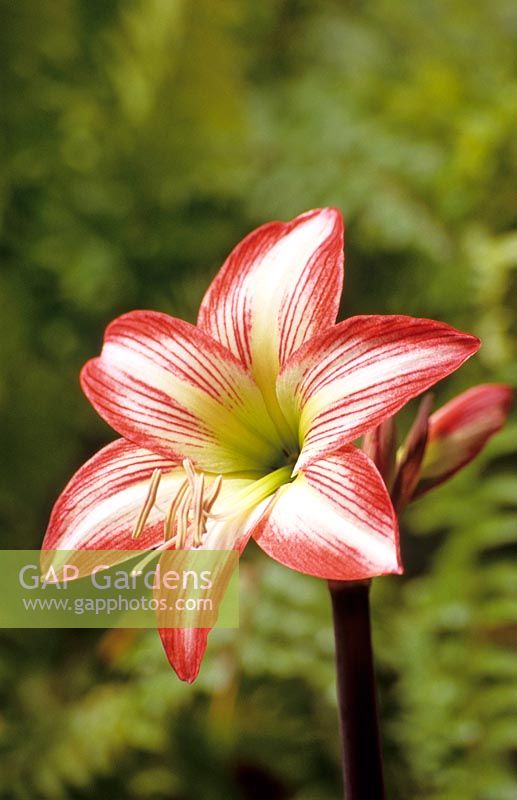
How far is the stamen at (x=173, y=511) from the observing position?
1.23ft

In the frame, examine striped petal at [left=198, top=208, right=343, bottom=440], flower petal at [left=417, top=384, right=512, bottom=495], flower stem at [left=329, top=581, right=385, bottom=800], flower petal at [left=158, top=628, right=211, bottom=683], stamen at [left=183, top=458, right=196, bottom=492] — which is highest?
striped petal at [left=198, top=208, right=343, bottom=440]

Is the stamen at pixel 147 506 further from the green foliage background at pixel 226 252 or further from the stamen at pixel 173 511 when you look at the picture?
the green foliage background at pixel 226 252

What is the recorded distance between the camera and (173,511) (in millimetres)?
380

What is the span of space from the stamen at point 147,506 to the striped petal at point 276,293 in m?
0.09

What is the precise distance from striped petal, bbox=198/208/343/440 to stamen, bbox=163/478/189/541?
0.26ft

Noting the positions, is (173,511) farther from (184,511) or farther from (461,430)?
(461,430)

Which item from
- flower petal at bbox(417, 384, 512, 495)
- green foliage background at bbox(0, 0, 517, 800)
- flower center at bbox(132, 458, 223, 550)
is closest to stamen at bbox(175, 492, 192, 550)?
flower center at bbox(132, 458, 223, 550)

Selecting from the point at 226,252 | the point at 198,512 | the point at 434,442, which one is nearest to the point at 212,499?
the point at 198,512

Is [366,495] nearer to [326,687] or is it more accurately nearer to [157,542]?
[157,542]

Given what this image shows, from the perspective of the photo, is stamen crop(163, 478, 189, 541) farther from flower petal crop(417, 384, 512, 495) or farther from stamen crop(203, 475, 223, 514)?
flower petal crop(417, 384, 512, 495)

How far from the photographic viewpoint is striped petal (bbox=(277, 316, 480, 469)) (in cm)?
36

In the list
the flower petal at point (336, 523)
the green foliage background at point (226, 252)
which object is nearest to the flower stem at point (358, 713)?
the flower petal at point (336, 523)

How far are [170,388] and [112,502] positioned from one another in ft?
0.21

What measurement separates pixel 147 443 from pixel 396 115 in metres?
0.92
